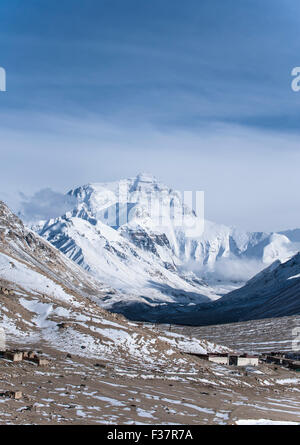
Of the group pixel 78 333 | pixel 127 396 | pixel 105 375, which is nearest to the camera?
pixel 127 396

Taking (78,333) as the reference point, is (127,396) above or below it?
below

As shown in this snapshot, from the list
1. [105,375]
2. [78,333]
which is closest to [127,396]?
[105,375]

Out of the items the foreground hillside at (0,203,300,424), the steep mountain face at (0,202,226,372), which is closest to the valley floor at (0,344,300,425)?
the foreground hillside at (0,203,300,424)

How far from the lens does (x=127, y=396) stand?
57.1m

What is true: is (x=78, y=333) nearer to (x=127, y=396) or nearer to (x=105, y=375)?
(x=105, y=375)

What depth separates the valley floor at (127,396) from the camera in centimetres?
4625

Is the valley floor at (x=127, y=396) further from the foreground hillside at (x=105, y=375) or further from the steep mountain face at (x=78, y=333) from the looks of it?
the steep mountain face at (x=78, y=333)

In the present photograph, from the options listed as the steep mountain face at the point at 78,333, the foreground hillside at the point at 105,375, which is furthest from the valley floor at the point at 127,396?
the steep mountain face at the point at 78,333

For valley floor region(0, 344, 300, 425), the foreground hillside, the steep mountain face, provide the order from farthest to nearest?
the steep mountain face, the foreground hillside, valley floor region(0, 344, 300, 425)

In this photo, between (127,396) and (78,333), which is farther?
(78,333)

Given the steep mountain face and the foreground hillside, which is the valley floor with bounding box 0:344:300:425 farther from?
A: the steep mountain face

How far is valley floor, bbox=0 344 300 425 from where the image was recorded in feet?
152
